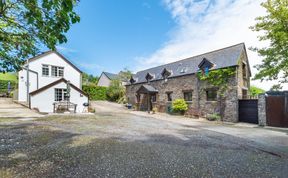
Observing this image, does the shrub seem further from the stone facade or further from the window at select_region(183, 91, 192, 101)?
the window at select_region(183, 91, 192, 101)

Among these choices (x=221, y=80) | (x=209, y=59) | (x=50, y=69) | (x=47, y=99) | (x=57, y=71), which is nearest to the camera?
(x=221, y=80)

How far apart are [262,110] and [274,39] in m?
7.06

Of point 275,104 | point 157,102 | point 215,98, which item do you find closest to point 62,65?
point 157,102

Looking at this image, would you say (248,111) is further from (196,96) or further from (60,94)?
(60,94)

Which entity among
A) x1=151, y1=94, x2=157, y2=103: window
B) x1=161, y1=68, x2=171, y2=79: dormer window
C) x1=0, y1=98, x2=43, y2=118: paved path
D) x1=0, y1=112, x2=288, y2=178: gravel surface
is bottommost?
x1=0, y1=112, x2=288, y2=178: gravel surface

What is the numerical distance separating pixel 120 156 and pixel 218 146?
14.8ft

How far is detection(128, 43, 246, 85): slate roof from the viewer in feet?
61.0

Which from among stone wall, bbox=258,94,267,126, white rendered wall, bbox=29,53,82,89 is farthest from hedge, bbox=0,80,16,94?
stone wall, bbox=258,94,267,126

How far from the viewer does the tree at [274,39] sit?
1528 centimetres

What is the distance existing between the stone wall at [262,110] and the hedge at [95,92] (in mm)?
30318

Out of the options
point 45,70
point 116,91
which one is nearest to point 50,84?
point 45,70

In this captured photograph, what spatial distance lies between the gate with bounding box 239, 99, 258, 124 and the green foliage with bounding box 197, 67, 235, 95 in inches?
86.9

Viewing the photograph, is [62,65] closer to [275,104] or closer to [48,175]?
[48,175]

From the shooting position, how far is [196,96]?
2050 cm
